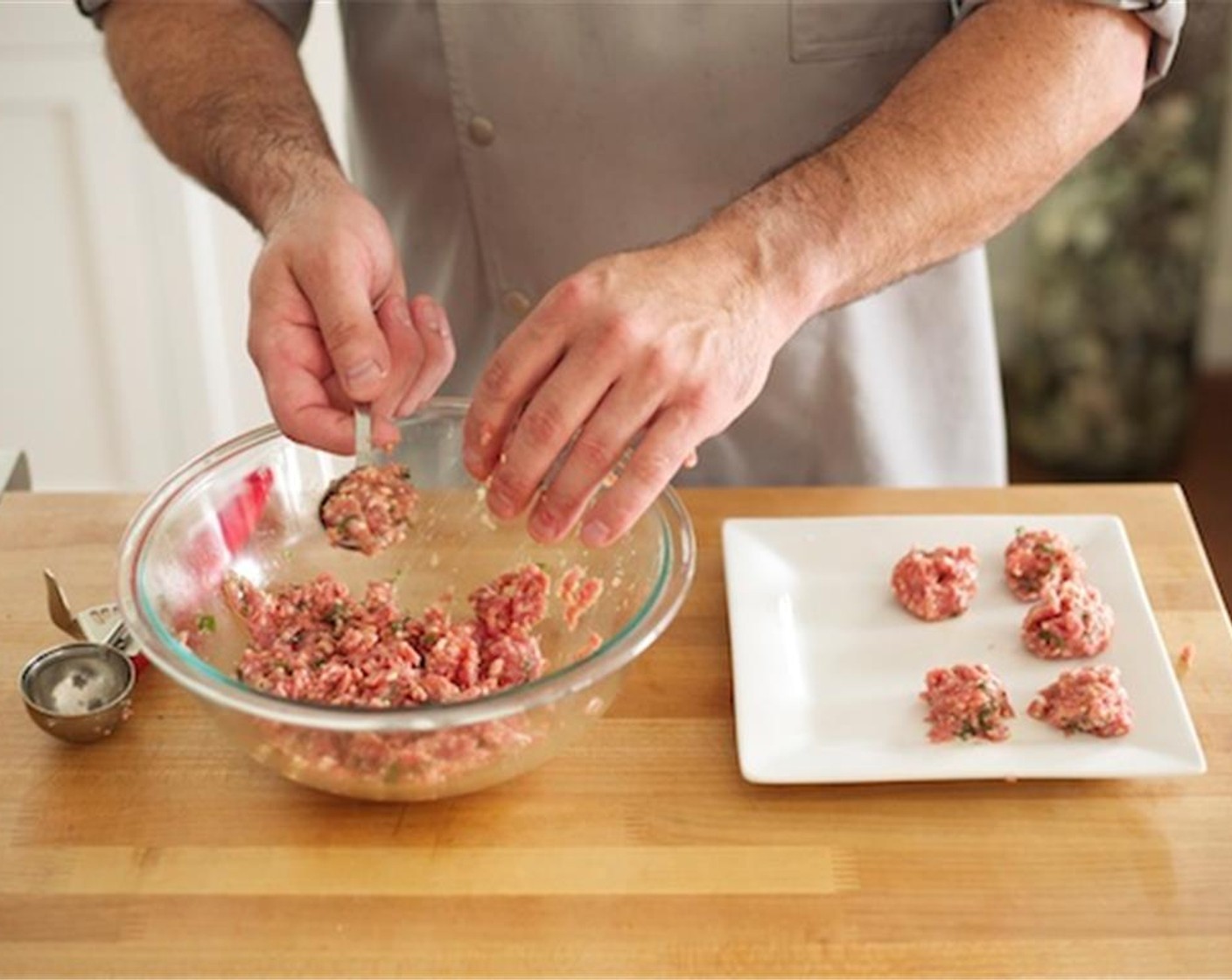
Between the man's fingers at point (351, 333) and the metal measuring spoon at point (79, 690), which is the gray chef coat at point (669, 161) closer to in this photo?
the man's fingers at point (351, 333)

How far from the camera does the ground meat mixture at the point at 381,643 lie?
45.9 inches

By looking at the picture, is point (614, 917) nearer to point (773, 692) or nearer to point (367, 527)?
point (773, 692)

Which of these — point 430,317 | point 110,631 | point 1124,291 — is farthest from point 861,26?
point 1124,291

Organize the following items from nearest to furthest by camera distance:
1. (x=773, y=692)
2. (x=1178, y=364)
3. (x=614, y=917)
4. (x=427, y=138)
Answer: (x=614, y=917) → (x=773, y=692) → (x=427, y=138) → (x=1178, y=364)

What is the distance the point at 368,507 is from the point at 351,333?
0.43 ft

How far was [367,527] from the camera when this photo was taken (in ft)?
4.24

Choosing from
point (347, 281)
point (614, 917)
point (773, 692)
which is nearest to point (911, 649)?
point (773, 692)

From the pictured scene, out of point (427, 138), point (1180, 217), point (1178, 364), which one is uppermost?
point (427, 138)

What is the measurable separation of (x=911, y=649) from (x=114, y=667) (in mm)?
581

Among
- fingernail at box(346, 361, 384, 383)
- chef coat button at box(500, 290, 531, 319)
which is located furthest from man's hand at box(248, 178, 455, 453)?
chef coat button at box(500, 290, 531, 319)

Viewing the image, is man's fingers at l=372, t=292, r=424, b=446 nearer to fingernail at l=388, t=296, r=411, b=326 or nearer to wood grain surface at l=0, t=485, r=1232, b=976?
fingernail at l=388, t=296, r=411, b=326

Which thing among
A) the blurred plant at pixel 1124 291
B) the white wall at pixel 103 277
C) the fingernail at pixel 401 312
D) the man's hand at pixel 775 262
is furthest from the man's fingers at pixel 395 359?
the blurred plant at pixel 1124 291

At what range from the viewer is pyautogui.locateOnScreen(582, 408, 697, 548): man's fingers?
1.14 m

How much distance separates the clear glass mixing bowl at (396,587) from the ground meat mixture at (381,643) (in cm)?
2
